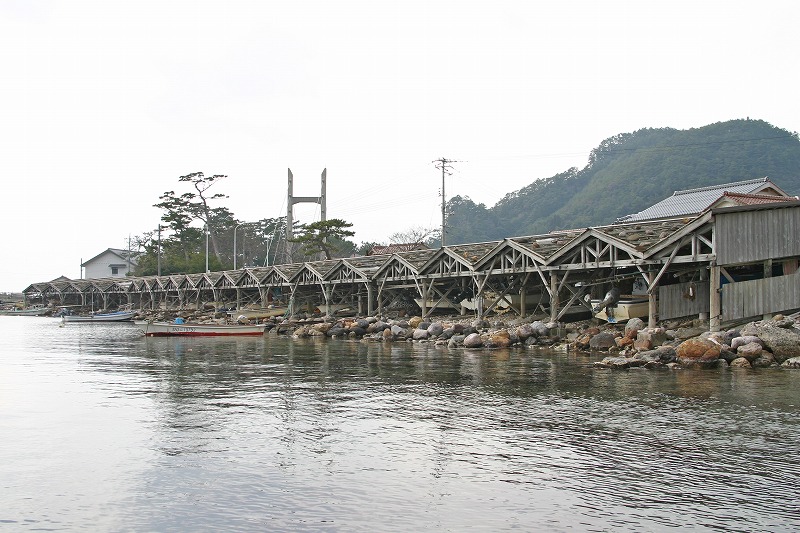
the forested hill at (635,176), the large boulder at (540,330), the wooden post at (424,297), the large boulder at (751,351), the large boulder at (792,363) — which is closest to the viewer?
the large boulder at (792,363)

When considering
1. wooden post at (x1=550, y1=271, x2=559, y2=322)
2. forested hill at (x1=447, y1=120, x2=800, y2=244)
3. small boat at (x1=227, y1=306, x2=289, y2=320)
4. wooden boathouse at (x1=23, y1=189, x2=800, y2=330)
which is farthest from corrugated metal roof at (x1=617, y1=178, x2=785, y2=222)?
forested hill at (x1=447, y1=120, x2=800, y2=244)

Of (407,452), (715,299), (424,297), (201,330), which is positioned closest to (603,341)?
(715,299)

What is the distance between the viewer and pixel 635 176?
107m

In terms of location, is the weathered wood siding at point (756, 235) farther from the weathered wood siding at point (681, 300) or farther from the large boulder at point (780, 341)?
the large boulder at point (780, 341)

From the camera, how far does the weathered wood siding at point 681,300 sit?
86.3 ft

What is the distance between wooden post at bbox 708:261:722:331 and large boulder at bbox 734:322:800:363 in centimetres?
262

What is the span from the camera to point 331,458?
11.1 m

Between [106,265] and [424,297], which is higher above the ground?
[106,265]

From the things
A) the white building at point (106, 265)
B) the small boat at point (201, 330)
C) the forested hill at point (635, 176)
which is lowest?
the small boat at point (201, 330)

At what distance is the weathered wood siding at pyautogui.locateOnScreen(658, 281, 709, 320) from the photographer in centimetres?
2630

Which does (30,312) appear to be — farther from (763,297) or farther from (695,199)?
(763,297)

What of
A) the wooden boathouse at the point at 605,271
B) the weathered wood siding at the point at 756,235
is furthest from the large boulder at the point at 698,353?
the weathered wood siding at the point at 756,235

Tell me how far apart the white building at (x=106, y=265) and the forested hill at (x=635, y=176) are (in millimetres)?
55291

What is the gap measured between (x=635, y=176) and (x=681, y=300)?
280ft
